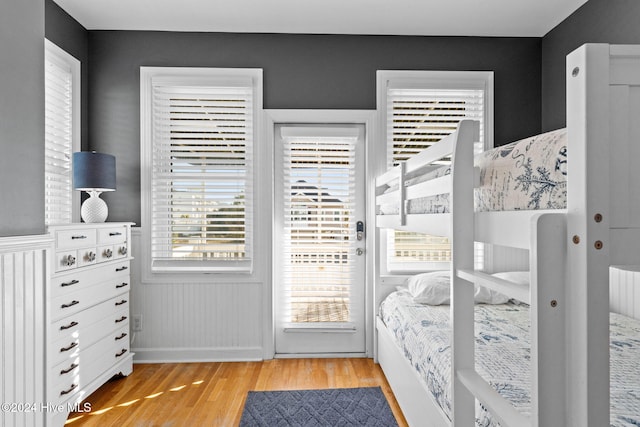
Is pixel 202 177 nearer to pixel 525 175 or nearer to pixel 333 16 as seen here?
pixel 333 16

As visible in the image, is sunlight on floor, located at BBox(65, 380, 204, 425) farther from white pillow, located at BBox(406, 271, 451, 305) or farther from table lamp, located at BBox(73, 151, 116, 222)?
white pillow, located at BBox(406, 271, 451, 305)

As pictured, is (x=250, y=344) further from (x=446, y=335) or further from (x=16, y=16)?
(x=16, y=16)

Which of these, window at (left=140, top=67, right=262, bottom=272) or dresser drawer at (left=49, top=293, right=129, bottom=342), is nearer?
dresser drawer at (left=49, top=293, right=129, bottom=342)

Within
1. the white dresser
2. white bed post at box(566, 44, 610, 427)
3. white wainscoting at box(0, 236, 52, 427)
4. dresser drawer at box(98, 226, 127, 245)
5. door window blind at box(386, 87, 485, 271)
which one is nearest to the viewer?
white bed post at box(566, 44, 610, 427)

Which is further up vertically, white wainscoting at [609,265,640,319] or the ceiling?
the ceiling

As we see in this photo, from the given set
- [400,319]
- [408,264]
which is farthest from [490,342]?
[408,264]

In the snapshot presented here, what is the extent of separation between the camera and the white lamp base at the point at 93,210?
9.45 feet

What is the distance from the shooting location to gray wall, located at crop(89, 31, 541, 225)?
3.29 meters

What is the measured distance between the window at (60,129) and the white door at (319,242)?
1.58 meters

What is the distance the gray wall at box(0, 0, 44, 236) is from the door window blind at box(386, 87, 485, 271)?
2419 mm

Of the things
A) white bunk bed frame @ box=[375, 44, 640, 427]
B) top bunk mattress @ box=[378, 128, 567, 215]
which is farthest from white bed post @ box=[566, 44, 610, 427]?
top bunk mattress @ box=[378, 128, 567, 215]

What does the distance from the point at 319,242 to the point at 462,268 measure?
6.52 ft

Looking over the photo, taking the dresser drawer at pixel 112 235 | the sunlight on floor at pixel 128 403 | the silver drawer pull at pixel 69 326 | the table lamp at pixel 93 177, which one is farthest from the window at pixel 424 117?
the silver drawer pull at pixel 69 326

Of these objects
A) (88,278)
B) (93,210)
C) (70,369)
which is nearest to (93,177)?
(93,210)
